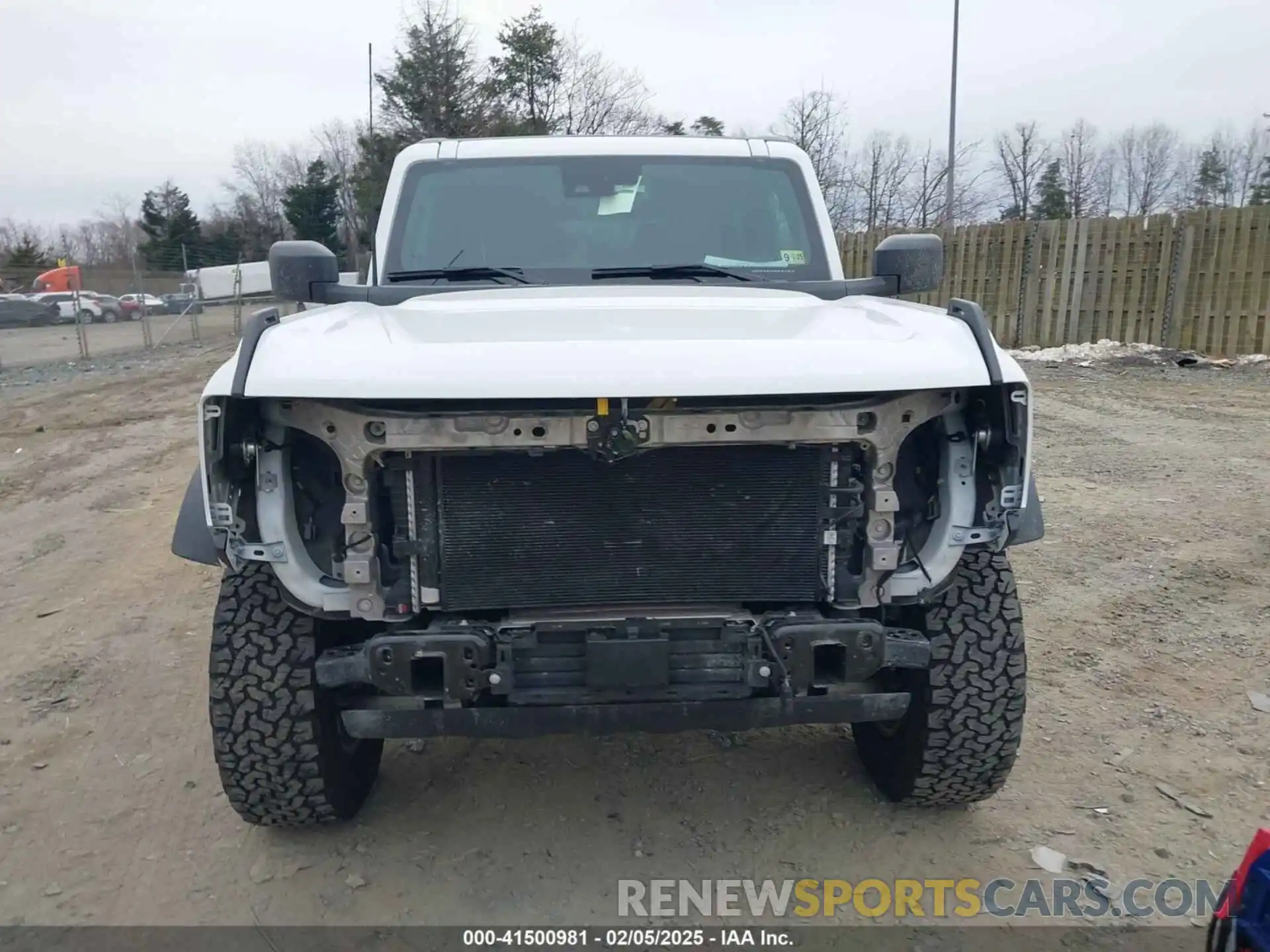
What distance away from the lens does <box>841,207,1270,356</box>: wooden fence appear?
498 inches

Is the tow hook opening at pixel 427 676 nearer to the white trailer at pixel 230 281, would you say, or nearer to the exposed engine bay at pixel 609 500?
the exposed engine bay at pixel 609 500

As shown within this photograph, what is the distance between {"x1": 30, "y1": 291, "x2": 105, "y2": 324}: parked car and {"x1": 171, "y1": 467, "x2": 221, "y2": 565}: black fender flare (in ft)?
74.9

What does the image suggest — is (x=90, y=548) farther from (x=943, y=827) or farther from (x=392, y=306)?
(x=943, y=827)

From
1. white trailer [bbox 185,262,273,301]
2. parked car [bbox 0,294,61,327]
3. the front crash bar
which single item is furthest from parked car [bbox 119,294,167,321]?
the front crash bar

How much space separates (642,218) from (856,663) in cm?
214

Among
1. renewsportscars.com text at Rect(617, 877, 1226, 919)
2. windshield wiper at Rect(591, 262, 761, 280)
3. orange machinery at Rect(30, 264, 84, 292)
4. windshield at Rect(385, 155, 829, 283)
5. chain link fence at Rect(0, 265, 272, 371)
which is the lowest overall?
renewsportscars.com text at Rect(617, 877, 1226, 919)

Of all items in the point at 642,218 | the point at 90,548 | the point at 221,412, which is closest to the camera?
the point at 221,412

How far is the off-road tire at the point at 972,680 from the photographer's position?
2.75 metres

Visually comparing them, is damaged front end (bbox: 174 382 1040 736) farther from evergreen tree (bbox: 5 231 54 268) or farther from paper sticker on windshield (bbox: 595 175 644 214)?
evergreen tree (bbox: 5 231 54 268)

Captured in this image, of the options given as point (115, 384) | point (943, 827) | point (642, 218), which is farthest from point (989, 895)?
point (115, 384)

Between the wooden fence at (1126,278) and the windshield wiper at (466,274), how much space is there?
1016 cm

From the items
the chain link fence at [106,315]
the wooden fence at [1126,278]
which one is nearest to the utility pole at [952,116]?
the wooden fence at [1126,278]

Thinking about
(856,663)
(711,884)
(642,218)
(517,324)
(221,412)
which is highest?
(642,218)

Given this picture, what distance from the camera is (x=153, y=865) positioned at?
2.88 meters
